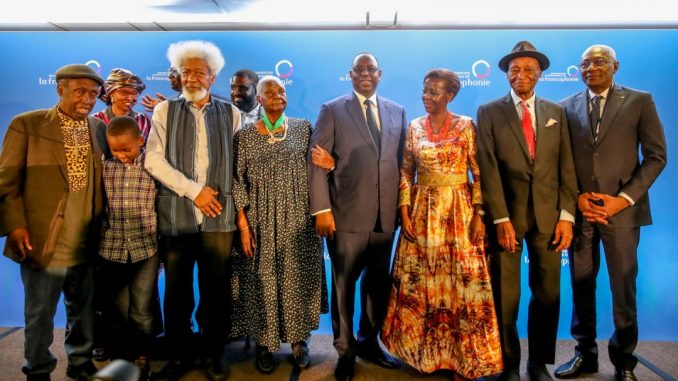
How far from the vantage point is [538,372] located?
2734 mm

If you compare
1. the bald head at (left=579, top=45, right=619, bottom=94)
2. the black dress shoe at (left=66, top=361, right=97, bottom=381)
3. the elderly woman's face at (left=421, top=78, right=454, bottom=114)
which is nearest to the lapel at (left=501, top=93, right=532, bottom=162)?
the elderly woman's face at (left=421, top=78, right=454, bottom=114)

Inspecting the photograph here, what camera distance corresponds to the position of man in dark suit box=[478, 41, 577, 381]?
2.57 m

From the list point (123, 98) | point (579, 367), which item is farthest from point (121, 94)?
point (579, 367)

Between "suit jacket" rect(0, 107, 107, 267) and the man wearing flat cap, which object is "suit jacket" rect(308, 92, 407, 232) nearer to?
the man wearing flat cap

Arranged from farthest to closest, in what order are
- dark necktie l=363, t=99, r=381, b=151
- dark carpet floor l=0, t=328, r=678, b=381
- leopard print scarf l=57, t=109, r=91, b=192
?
dark carpet floor l=0, t=328, r=678, b=381, dark necktie l=363, t=99, r=381, b=151, leopard print scarf l=57, t=109, r=91, b=192

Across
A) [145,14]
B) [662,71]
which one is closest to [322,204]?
[145,14]

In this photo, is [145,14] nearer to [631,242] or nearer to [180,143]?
[180,143]

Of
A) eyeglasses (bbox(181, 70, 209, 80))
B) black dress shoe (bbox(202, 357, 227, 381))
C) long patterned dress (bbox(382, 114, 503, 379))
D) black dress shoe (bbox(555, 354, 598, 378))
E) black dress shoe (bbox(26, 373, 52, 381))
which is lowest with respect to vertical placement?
black dress shoe (bbox(555, 354, 598, 378))

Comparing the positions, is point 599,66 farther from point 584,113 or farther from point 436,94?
point 436,94

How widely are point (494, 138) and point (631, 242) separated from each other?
107cm

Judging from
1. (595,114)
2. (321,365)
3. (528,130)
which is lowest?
(321,365)

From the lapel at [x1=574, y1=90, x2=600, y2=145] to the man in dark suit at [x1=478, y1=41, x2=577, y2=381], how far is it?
0.59ft

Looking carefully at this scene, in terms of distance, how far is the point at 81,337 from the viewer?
2.67 m

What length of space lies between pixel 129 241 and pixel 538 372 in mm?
2551
